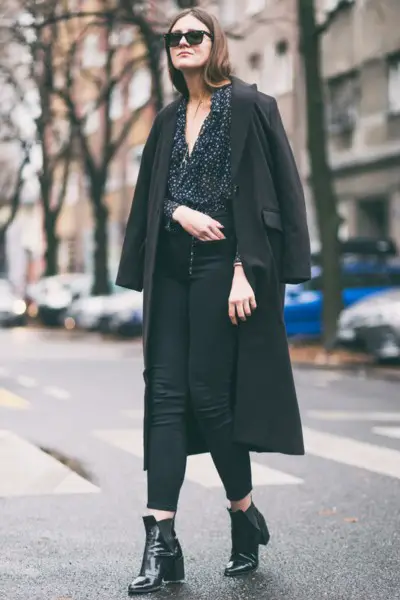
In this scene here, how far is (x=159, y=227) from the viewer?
4.70 meters

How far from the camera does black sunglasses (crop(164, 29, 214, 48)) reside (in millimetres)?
4695

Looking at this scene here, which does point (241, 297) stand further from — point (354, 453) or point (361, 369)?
point (361, 369)

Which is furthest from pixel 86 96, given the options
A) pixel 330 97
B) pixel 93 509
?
pixel 93 509

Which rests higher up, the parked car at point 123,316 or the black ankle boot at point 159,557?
the black ankle boot at point 159,557

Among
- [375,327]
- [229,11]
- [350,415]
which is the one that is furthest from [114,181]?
[350,415]

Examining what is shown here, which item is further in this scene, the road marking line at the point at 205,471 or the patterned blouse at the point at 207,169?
the road marking line at the point at 205,471

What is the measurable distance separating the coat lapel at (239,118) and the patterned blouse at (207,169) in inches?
1.2

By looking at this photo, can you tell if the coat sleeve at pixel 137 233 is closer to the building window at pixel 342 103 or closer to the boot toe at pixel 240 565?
the boot toe at pixel 240 565

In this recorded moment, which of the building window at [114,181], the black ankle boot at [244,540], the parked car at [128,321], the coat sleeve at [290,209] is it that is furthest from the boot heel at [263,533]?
the building window at [114,181]

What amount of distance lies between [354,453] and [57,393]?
17.9 feet

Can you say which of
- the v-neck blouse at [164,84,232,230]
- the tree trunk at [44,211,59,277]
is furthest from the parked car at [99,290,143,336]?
the v-neck blouse at [164,84,232,230]

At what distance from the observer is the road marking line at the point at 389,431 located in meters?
9.45

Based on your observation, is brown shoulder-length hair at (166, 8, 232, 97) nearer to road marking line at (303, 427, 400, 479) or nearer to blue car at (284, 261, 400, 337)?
road marking line at (303, 427, 400, 479)

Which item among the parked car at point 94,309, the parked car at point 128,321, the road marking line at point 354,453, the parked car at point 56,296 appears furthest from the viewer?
the parked car at point 56,296
